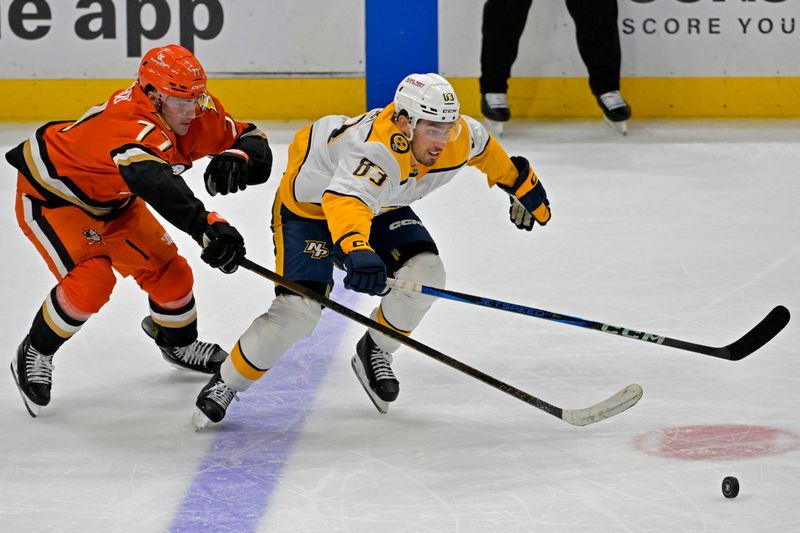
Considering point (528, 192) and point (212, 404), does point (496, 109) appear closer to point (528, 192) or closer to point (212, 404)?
point (528, 192)

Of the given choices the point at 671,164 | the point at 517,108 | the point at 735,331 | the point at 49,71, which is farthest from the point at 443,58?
the point at 735,331

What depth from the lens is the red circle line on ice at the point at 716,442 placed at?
2801 millimetres

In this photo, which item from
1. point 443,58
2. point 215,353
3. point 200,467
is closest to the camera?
point 200,467

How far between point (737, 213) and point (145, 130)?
272 cm

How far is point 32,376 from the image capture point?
3.15m

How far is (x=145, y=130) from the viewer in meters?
3.02

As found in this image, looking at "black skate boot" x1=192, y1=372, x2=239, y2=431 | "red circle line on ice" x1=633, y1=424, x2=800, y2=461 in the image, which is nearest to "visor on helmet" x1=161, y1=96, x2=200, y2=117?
"black skate boot" x1=192, y1=372, x2=239, y2=431

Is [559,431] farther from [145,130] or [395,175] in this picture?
[145,130]

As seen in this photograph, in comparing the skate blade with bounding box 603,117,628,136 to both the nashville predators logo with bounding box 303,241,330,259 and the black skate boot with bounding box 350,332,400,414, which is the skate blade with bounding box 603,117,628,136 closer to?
the black skate boot with bounding box 350,332,400,414

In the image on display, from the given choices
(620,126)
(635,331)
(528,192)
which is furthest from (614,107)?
(635,331)

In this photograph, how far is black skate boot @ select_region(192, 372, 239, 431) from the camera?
3014mm

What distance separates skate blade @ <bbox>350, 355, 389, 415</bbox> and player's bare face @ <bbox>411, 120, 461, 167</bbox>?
0.60 meters

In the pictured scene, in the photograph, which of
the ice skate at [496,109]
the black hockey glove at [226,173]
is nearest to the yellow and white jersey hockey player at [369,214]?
the black hockey glove at [226,173]

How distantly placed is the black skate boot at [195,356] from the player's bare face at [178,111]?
611mm
